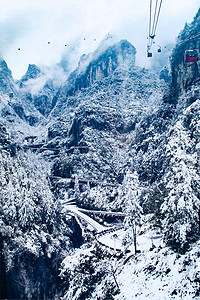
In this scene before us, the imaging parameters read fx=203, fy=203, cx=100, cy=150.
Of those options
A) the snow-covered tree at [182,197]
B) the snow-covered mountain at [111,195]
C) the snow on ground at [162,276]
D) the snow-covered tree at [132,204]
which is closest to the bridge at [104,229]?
the snow-covered mountain at [111,195]

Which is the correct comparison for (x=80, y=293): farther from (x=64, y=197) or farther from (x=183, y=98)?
(x=183, y=98)

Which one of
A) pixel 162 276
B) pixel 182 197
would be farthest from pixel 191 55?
pixel 162 276

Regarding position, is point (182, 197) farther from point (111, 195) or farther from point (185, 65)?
point (185, 65)

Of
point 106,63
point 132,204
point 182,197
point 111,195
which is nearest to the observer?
point 182,197

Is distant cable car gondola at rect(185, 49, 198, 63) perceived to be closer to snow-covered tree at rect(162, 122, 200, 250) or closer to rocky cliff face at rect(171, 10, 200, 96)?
snow-covered tree at rect(162, 122, 200, 250)

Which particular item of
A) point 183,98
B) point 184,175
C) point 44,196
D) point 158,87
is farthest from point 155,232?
point 158,87

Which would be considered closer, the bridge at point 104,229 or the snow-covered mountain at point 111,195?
the snow-covered mountain at point 111,195

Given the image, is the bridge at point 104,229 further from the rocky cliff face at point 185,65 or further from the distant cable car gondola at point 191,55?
the rocky cliff face at point 185,65

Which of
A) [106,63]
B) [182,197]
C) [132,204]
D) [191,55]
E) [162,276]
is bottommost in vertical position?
[162,276]

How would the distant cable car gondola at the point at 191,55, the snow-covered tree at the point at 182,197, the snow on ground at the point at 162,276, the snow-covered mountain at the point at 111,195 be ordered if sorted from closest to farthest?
the snow on ground at the point at 162,276
the snow-covered tree at the point at 182,197
the snow-covered mountain at the point at 111,195
the distant cable car gondola at the point at 191,55
